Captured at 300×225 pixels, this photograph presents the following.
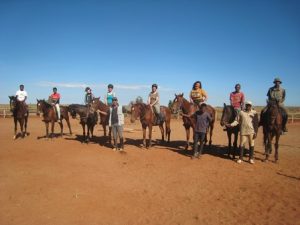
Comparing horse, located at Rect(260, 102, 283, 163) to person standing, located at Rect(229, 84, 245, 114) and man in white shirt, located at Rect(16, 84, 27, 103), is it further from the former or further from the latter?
man in white shirt, located at Rect(16, 84, 27, 103)

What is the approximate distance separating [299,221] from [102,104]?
10.5 metres

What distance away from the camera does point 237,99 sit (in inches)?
445

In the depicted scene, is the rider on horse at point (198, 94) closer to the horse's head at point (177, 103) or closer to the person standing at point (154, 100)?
the horse's head at point (177, 103)

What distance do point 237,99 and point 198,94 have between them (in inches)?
72.4

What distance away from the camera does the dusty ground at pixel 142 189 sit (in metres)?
5.69

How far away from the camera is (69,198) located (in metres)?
6.54

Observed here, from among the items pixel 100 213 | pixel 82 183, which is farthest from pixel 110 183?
pixel 100 213

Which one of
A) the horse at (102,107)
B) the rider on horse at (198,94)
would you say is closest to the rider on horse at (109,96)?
the horse at (102,107)

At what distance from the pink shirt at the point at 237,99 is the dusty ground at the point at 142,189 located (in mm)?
2363

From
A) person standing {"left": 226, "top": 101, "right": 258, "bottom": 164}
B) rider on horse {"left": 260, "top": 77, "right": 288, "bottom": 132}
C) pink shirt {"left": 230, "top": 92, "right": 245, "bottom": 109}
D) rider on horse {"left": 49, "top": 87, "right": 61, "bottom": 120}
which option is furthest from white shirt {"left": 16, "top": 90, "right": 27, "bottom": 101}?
rider on horse {"left": 260, "top": 77, "right": 288, "bottom": 132}

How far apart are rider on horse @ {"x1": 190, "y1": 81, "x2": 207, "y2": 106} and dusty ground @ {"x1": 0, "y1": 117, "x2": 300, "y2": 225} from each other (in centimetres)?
260

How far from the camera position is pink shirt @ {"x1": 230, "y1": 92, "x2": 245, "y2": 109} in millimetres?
11297

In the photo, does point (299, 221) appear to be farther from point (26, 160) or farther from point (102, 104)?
point (102, 104)

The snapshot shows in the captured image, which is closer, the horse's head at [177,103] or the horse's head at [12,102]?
the horse's head at [177,103]
